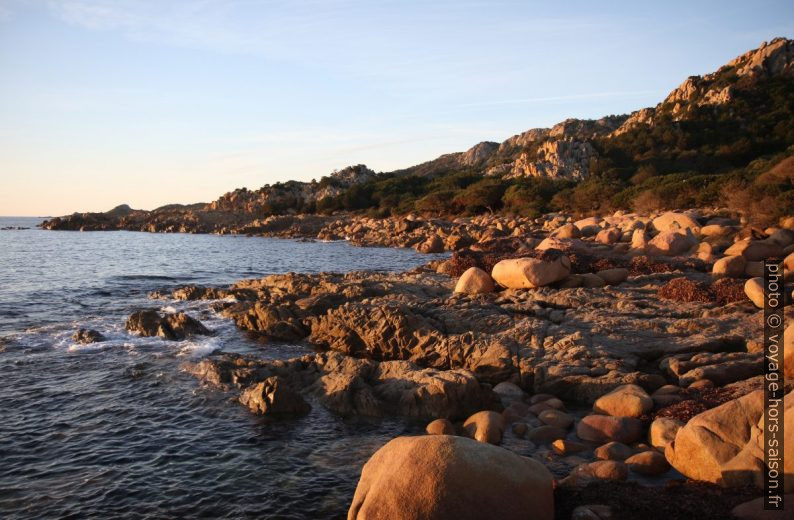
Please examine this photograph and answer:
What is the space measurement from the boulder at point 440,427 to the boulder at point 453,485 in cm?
348

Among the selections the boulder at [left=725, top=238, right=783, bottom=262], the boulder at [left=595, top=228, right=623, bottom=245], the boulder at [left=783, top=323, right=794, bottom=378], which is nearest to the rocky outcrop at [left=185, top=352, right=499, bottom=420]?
the boulder at [left=783, top=323, right=794, bottom=378]

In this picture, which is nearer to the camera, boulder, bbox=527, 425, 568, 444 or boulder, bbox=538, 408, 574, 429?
boulder, bbox=527, 425, 568, 444

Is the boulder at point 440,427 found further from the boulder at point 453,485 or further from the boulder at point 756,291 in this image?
the boulder at point 756,291

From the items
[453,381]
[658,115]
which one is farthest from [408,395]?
[658,115]

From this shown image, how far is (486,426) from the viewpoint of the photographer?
10.8 metres

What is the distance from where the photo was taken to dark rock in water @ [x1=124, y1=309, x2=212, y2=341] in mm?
19812

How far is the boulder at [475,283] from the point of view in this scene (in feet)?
66.1

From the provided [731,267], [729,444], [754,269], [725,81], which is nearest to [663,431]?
[729,444]

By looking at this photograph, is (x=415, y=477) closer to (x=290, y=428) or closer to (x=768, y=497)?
(x=768, y=497)

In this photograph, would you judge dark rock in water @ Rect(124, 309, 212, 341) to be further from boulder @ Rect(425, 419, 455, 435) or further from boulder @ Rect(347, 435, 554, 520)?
boulder @ Rect(347, 435, 554, 520)

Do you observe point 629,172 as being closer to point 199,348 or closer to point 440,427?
point 199,348

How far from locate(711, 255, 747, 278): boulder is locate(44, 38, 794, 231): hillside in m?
25.3

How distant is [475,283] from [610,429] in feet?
33.2

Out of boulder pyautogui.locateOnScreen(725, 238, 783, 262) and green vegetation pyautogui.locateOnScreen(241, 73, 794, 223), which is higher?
green vegetation pyautogui.locateOnScreen(241, 73, 794, 223)
